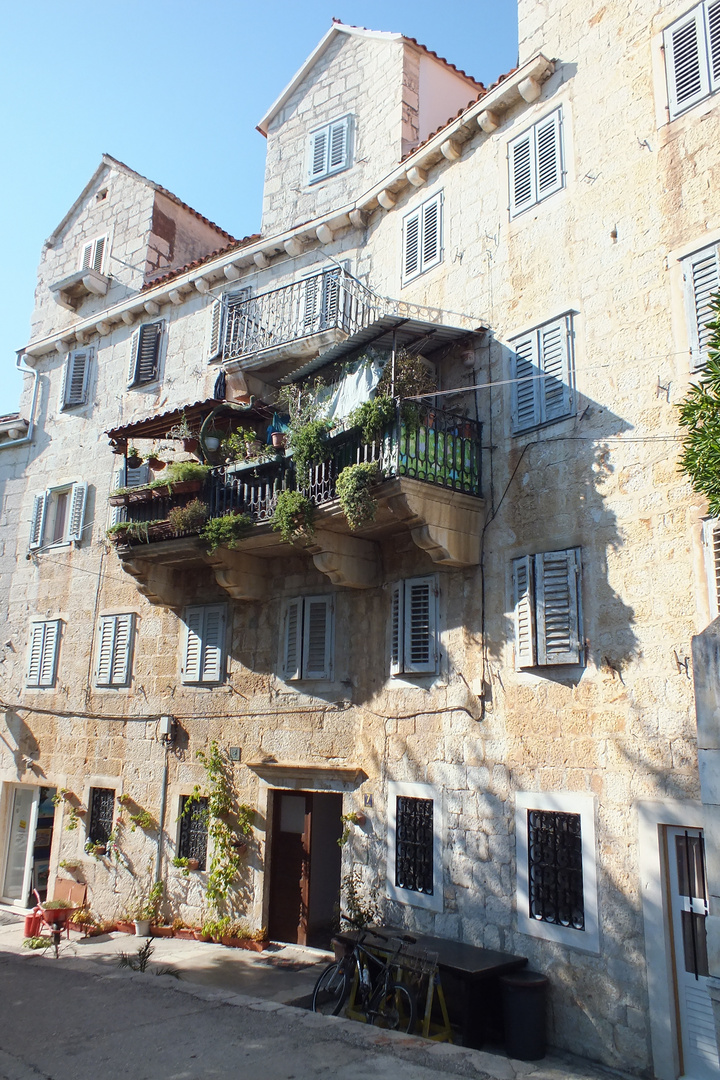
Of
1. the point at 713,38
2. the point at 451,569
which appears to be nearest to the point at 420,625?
the point at 451,569

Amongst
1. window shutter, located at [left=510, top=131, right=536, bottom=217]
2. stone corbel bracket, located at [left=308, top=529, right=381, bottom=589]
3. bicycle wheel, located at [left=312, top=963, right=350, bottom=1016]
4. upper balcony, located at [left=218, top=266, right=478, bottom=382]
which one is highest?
window shutter, located at [left=510, top=131, right=536, bottom=217]

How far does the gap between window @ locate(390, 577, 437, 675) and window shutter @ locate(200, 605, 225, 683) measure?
13.8 feet

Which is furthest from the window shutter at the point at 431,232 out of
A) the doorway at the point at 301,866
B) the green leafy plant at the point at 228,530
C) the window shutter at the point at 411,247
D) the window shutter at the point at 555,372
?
the doorway at the point at 301,866

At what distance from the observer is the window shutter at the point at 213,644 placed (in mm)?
15352

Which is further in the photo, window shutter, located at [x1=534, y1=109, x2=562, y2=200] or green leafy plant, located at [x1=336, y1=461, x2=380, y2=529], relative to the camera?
window shutter, located at [x1=534, y1=109, x2=562, y2=200]

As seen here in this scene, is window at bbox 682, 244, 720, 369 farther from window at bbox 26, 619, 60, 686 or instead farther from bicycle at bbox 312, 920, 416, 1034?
window at bbox 26, 619, 60, 686

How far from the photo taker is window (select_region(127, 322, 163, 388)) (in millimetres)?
18969

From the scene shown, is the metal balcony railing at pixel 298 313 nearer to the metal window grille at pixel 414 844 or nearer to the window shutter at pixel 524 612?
the window shutter at pixel 524 612

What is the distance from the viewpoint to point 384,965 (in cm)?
990

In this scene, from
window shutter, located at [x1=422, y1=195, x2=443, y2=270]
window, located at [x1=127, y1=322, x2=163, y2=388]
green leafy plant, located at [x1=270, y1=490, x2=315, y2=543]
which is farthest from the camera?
window, located at [x1=127, y1=322, x2=163, y2=388]

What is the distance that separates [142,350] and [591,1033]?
16.2 m

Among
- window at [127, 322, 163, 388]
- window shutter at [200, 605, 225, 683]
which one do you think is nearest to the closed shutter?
window at [127, 322, 163, 388]

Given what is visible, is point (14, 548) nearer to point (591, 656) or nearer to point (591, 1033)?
point (591, 656)

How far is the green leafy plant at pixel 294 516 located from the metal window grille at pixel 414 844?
4.23 meters
